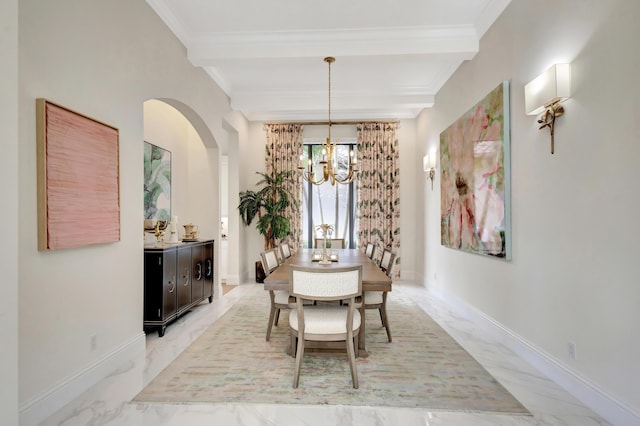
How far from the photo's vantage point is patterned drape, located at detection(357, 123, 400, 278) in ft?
21.0

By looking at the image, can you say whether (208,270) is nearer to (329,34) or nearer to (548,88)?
(329,34)

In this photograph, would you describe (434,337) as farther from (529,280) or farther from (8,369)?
(8,369)

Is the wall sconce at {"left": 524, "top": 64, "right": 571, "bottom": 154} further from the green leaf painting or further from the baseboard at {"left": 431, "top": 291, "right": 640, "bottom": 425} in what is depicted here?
the green leaf painting

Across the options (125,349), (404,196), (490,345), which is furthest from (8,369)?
(404,196)

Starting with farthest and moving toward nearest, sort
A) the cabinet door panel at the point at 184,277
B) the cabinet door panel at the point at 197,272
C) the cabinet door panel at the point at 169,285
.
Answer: the cabinet door panel at the point at 197,272, the cabinet door panel at the point at 184,277, the cabinet door panel at the point at 169,285

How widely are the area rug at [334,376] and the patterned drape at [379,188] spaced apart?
300cm

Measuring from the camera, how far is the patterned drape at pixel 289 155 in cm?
641

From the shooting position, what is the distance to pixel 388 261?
11.5 ft

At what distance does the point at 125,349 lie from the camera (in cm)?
273

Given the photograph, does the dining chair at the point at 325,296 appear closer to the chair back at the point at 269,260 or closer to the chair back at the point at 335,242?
the chair back at the point at 269,260

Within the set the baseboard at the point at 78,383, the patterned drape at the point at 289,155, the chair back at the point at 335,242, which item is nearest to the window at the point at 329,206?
the patterned drape at the point at 289,155

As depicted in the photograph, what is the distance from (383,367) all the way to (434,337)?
95 cm

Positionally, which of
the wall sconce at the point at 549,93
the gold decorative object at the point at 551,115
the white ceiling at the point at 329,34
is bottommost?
the gold decorative object at the point at 551,115

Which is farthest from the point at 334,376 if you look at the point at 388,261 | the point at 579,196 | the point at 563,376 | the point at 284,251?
the point at 579,196
